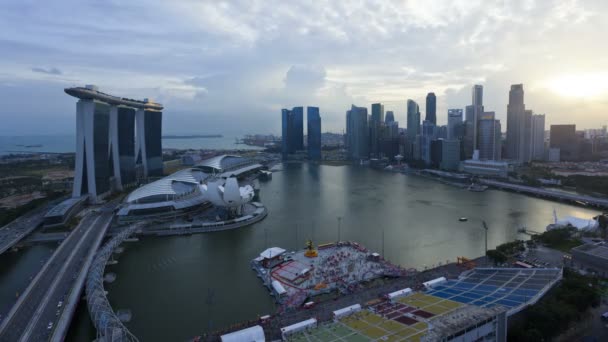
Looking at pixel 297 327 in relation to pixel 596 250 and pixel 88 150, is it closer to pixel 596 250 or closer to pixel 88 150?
pixel 596 250

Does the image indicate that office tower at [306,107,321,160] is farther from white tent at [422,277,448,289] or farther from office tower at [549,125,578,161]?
white tent at [422,277,448,289]

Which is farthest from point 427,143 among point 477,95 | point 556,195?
point 556,195

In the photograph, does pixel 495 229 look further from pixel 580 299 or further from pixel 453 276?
pixel 580 299

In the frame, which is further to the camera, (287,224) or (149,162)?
(149,162)

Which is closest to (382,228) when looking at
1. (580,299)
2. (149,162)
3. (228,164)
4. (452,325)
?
(580,299)

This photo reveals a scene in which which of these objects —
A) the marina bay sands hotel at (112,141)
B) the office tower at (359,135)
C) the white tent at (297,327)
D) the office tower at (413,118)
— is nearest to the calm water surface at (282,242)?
the white tent at (297,327)

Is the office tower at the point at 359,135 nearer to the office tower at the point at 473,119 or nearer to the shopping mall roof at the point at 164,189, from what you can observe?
the office tower at the point at 473,119

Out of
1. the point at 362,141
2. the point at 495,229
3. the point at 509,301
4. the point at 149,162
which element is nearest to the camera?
the point at 509,301

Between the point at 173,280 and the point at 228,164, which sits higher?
the point at 228,164
